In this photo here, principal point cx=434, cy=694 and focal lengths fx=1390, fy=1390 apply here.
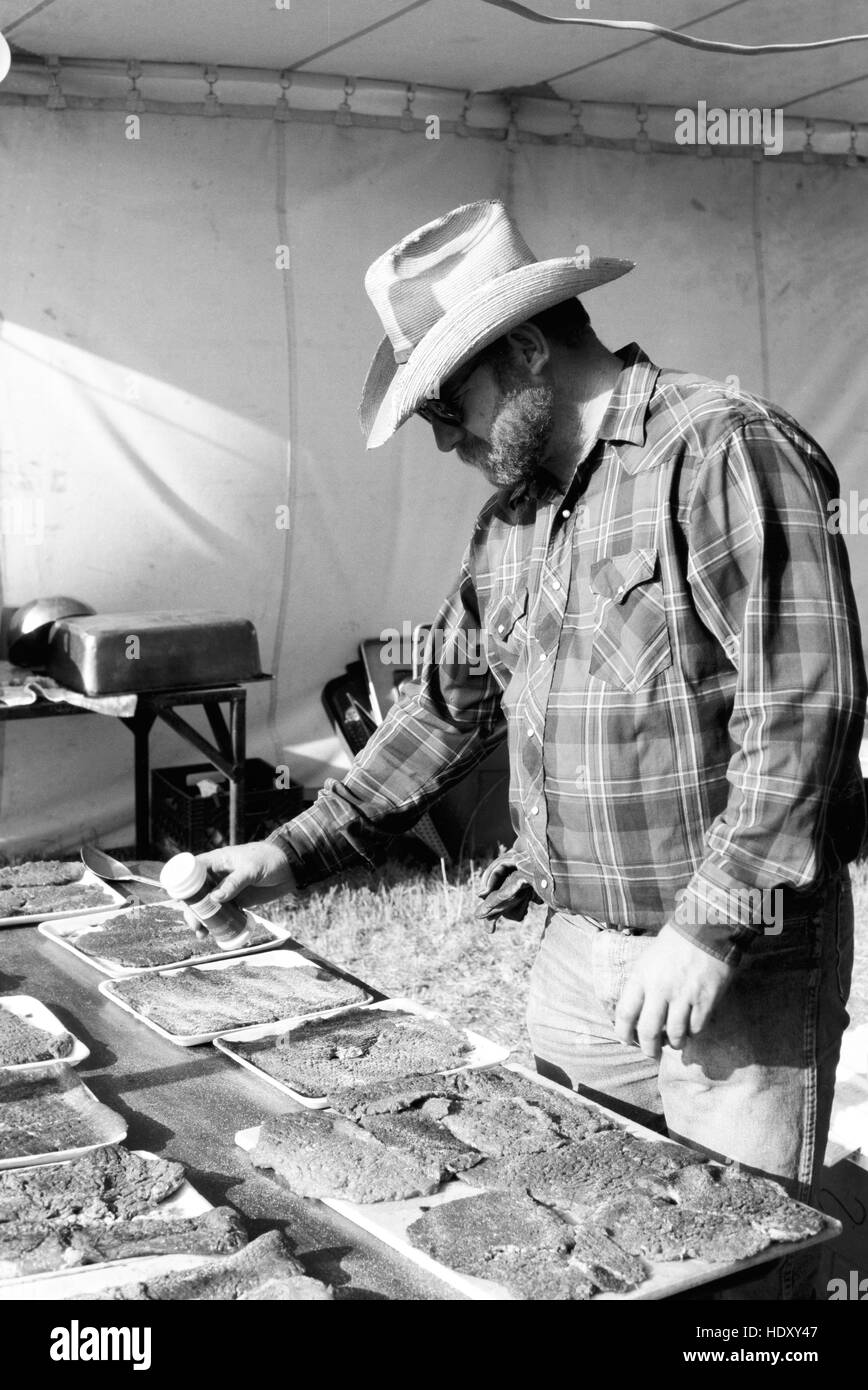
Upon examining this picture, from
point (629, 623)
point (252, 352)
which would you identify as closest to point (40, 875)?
point (629, 623)

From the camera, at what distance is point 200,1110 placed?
190cm

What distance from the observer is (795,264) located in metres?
7.11

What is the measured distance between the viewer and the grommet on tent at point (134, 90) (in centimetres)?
554

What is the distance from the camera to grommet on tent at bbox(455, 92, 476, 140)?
6.17 metres

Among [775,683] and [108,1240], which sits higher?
[775,683]

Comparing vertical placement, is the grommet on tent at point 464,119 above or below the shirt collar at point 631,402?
above

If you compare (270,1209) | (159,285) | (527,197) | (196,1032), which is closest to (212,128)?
(159,285)

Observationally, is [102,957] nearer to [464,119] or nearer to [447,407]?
[447,407]

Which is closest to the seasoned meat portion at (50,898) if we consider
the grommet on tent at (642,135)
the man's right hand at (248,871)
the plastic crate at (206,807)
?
the man's right hand at (248,871)

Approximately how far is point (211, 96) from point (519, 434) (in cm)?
438

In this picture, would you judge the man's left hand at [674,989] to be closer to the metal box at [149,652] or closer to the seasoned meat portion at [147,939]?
the seasoned meat portion at [147,939]

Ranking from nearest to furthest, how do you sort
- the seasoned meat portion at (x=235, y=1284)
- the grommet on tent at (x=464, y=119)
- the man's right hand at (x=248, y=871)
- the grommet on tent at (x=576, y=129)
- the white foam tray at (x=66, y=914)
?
the seasoned meat portion at (x=235, y=1284) < the man's right hand at (x=248, y=871) < the white foam tray at (x=66, y=914) < the grommet on tent at (x=464, y=119) < the grommet on tent at (x=576, y=129)

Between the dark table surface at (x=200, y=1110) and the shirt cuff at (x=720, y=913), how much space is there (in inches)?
21.2
